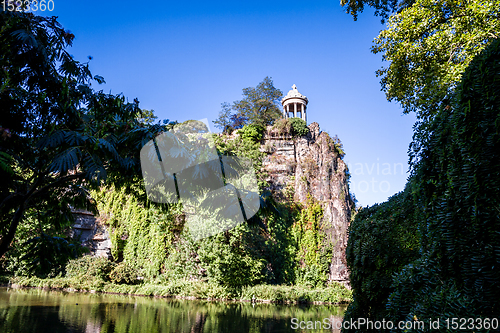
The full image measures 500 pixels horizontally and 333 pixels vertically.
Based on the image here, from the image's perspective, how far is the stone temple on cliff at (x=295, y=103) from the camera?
22188 mm

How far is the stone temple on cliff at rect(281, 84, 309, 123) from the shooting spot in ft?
72.8

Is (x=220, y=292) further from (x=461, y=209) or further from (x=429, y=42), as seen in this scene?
(x=461, y=209)

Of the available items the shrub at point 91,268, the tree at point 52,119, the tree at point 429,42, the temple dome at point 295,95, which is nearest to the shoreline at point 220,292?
the shrub at point 91,268

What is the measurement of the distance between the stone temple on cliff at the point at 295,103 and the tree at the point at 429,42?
1405 cm

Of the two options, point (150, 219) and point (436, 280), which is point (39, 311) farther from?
point (436, 280)

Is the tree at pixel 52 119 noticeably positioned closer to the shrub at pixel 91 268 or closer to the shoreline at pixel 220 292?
the shoreline at pixel 220 292

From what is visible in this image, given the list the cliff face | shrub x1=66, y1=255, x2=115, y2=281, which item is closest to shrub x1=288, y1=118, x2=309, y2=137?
the cliff face

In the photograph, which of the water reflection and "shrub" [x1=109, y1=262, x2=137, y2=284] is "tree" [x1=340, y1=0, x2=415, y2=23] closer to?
the water reflection

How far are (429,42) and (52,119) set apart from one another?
7.56m

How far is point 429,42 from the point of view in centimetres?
680

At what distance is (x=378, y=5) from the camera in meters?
7.95

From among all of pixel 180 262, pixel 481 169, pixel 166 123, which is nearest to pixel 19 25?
pixel 166 123

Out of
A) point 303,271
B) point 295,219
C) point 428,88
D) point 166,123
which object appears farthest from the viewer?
point 295,219

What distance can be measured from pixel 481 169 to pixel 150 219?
17111 mm
